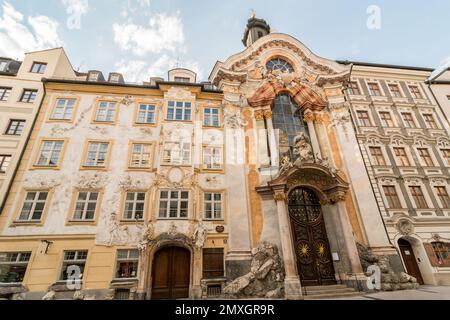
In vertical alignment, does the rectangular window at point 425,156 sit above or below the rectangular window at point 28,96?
below

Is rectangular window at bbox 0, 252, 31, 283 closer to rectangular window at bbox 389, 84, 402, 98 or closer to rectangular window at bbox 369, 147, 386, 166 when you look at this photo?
rectangular window at bbox 369, 147, 386, 166

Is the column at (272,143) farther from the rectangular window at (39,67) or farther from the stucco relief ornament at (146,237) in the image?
the rectangular window at (39,67)

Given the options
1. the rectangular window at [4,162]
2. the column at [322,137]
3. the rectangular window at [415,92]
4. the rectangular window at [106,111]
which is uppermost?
A: the rectangular window at [415,92]

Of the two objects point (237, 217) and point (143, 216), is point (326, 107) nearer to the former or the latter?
point (237, 217)

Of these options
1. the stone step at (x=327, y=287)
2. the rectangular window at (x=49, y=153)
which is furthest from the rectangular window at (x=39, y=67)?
the stone step at (x=327, y=287)

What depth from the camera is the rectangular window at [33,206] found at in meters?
13.9

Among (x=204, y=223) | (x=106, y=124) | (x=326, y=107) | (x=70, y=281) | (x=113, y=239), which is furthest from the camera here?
(x=326, y=107)

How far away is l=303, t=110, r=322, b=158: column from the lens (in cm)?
1862

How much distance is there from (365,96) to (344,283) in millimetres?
17326

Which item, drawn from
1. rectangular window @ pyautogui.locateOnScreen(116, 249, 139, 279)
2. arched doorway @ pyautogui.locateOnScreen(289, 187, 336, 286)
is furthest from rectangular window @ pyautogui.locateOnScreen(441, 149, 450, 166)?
rectangular window @ pyautogui.locateOnScreen(116, 249, 139, 279)

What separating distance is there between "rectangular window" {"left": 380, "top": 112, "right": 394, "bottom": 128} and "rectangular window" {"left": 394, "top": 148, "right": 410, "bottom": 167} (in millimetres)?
2486

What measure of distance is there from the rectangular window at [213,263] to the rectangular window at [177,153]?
649cm

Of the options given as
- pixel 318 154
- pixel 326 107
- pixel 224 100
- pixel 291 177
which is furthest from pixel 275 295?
pixel 326 107

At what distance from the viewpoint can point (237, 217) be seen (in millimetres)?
15164
